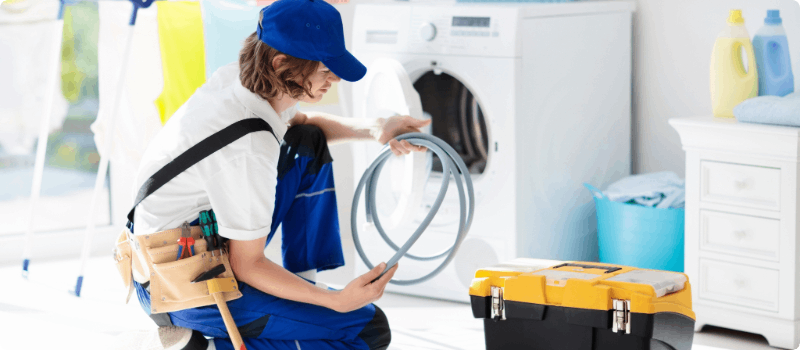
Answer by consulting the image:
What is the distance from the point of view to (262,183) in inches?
71.3

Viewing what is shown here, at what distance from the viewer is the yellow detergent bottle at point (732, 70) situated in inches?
105

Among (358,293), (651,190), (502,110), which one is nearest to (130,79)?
(502,110)

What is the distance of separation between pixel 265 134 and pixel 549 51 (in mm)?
1289

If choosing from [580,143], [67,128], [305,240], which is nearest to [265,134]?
[305,240]

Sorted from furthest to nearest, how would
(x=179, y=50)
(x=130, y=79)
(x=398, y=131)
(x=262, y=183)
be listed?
(x=130, y=79) → (x=179, y=50) → (x=398, y=131) → (x=262, y=183)

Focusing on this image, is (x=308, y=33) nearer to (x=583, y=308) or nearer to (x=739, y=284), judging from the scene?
(x=583, y=308)

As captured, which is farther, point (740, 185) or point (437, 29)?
point (437, 29)

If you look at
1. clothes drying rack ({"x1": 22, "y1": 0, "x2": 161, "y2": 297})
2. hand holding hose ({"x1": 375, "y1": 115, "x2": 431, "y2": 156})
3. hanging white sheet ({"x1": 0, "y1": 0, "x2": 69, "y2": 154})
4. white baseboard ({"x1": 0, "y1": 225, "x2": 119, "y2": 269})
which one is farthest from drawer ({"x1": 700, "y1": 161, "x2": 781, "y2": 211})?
hanging white sheet ({"x1": 0, "y1": 0, "x2": 69, "y2": 154})

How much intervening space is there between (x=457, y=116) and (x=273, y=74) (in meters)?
1.27

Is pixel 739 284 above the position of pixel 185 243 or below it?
below

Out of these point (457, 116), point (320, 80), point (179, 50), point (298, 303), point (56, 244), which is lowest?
point (56, 244)

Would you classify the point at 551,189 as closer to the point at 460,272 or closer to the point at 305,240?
the point at 460,272

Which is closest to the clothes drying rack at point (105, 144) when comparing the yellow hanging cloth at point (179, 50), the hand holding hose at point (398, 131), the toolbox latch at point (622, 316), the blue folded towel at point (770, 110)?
the yellow hanging cloth at point (179, 50)

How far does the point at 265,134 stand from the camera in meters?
1.84
